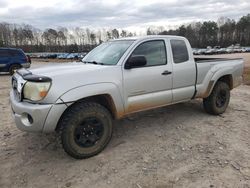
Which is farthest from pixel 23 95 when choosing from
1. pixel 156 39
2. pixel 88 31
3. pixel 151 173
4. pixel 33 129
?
pixel 88 31

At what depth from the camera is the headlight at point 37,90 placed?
11.3 ft

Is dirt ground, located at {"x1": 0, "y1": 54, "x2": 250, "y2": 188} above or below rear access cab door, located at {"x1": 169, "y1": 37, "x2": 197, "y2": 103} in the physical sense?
below

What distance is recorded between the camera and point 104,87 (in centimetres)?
389

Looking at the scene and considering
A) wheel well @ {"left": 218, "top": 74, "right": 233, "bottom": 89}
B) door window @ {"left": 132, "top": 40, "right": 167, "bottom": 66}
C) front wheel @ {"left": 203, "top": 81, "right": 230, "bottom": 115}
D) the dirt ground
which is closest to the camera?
the dirt ground

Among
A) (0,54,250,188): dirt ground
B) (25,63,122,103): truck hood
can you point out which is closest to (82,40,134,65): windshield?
(25,63,122,103): truck hood

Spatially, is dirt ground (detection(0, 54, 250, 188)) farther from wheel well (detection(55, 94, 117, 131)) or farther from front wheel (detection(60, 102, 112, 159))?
wheel well (detection(55, 94, 117, 131))

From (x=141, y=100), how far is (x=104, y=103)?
25.3 inches

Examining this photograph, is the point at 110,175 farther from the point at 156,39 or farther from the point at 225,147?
the point at 156,39

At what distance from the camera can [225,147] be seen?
13.8 feet

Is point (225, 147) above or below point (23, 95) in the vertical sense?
below

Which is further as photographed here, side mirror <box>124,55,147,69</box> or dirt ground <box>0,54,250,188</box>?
side mirror <box>124,55,147,69</box>

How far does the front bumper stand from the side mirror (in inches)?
49.7

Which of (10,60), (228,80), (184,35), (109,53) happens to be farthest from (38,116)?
(184,35)

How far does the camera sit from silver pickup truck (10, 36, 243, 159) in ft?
11.5
